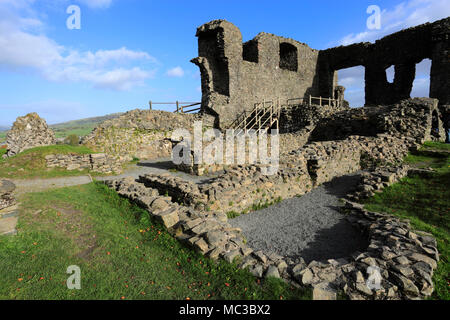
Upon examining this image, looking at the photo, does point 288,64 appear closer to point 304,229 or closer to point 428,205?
point 428,205

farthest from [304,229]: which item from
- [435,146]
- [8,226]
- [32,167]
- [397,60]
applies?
[397,60]

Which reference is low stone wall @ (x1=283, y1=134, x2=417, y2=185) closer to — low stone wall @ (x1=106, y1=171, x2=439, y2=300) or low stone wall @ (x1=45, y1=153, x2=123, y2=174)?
low stone wall @ (x1=106, y1=171, x2=439, y2=300)

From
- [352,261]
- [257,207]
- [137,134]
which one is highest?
[137,134]

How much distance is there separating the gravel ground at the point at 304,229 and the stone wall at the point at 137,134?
521 inches

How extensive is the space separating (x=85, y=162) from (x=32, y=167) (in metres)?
2.35

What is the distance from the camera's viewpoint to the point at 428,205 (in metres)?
7.55

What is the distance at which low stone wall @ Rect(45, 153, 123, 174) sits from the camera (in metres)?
12.5

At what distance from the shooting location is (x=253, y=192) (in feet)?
28.2

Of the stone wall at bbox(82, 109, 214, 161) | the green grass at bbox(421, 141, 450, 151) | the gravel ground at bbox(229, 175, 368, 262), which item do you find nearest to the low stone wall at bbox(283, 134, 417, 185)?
the green grass at bbox(421, 141, 450, 151)

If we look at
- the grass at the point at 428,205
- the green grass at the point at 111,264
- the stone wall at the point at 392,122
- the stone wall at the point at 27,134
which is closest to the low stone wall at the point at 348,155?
the stone wall at the point at 392,122

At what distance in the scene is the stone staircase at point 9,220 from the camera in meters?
5.38

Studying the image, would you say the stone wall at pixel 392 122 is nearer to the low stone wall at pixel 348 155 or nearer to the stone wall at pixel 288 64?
the low stone wall at pixel 348 155
